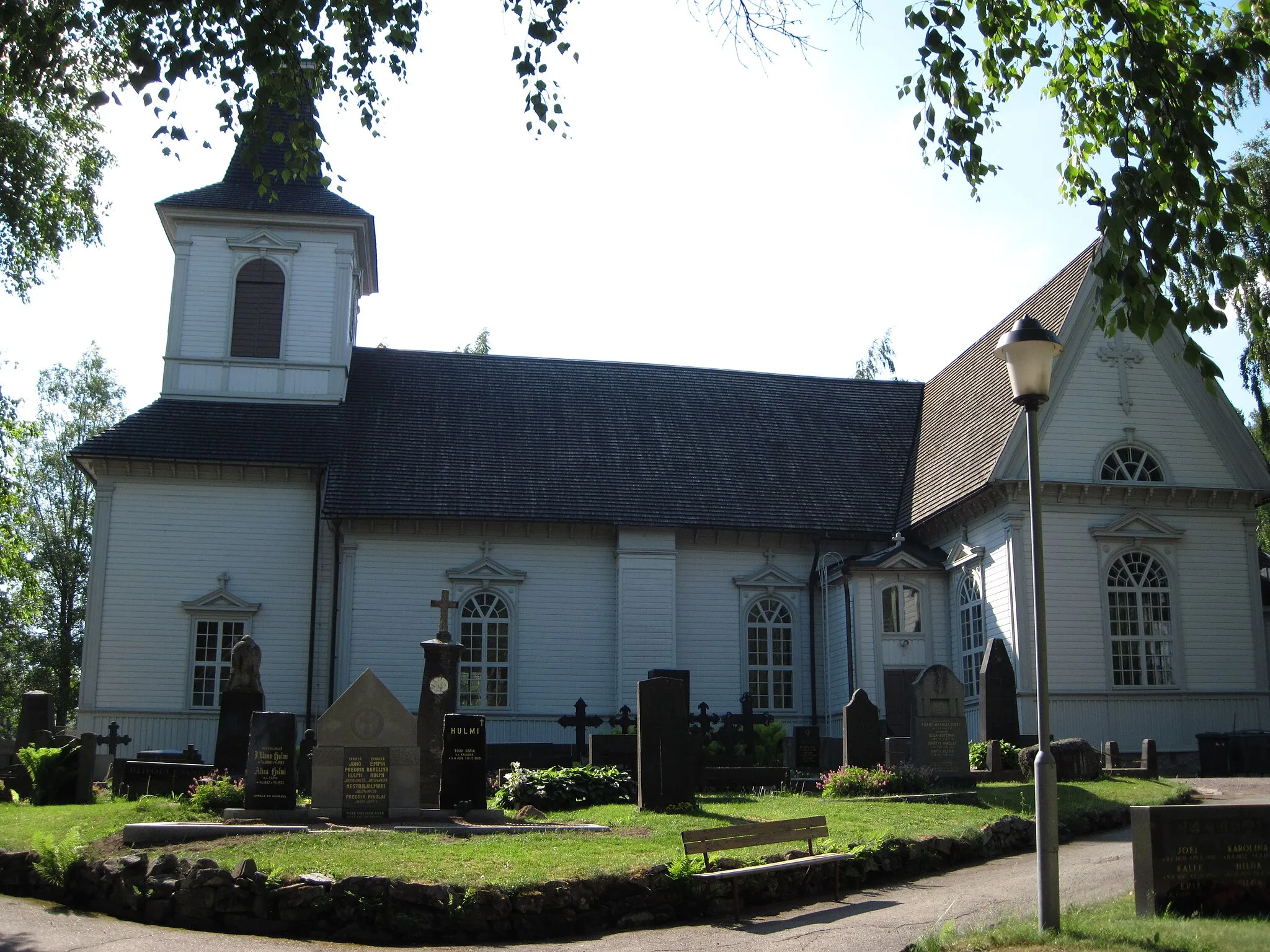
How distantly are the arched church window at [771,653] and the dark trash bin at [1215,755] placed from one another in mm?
8773

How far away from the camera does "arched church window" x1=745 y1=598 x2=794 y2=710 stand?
1117 inches

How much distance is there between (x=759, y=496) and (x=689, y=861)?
58.4 feet

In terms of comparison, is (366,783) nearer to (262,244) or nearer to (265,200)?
(262,244)

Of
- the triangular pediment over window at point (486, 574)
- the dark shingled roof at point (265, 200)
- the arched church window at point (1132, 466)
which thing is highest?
the dark shingled roof at point (265, 200)

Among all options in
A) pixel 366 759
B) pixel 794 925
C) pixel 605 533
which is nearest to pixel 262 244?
pixel 605 533

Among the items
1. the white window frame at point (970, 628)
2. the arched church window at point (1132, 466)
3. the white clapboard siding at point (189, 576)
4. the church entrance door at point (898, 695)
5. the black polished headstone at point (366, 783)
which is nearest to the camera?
the black polished headstone at point (366, 783)

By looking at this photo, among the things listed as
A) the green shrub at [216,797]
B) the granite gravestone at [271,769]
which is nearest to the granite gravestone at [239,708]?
the green shrub at [216,797]

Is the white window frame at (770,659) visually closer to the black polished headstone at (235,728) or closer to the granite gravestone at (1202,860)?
the black polished headstone at (235,728)

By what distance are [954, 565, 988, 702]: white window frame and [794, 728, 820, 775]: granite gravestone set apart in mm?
4036

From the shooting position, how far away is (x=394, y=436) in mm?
28859

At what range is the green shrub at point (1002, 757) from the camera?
2064 cm

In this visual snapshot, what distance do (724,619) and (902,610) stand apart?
4041 mm

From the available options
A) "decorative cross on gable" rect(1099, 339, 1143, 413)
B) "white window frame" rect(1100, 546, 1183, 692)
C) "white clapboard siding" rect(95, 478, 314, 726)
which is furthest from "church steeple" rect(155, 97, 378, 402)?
"white window frame" rect(1100, 546, 1183, 692)

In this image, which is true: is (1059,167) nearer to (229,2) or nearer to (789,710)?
(229,2)
